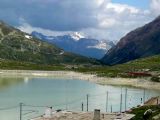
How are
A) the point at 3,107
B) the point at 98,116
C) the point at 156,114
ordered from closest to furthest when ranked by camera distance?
the point at 156,114, the point at 98,116, the point at 3,107

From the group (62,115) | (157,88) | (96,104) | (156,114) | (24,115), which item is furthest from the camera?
(157,88)

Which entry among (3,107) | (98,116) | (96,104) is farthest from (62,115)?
(96,104)

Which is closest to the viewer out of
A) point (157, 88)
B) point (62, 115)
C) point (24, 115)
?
point (62, 115)

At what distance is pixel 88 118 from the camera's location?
58.6m

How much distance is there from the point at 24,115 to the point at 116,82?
127 m

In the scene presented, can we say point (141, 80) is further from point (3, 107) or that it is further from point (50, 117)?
point (50, 117)

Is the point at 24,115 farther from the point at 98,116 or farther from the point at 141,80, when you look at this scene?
the point at 141,80

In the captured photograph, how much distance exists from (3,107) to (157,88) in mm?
96289

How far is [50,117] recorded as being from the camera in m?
59.7

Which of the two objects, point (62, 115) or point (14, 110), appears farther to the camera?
point (14, 110)

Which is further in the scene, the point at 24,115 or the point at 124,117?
the point at 24,115

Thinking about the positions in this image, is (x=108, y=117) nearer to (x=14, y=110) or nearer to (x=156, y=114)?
(x=156, y=114)

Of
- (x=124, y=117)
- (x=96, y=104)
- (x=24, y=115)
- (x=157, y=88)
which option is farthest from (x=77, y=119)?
(x=157, y=88)

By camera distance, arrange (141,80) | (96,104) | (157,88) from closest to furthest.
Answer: (96,104), (157,88), (141,80)
